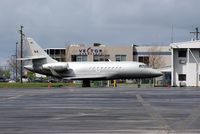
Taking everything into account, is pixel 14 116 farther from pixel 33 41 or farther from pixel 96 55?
pixel 96 55

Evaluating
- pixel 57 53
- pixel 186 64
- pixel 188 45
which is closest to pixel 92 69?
pixel 186 64

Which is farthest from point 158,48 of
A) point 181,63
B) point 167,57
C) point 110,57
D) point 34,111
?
point 34,111

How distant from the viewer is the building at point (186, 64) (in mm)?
78688

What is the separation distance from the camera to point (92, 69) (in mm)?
74188

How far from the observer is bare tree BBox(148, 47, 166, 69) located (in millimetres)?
141250

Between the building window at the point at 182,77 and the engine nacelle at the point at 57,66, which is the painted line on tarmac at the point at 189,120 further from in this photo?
the building window at the point at 182,77

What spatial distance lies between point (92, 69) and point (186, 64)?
44.5ft

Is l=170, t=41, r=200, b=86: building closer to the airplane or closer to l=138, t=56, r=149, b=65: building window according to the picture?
the airplane

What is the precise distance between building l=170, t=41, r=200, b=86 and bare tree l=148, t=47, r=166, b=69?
58.5m

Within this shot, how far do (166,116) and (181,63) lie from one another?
59406 millimetres

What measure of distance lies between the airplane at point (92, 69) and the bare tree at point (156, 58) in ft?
214

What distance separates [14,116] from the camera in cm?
2192

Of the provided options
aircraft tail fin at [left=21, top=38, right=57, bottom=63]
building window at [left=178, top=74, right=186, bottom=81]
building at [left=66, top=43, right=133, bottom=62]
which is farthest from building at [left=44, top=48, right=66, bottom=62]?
building window at [left=178, top=74, right=186, bottom=81]

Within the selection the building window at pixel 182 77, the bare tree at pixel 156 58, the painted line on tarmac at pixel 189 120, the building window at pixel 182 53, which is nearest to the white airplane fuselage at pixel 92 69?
the building window at pixel 182 77
